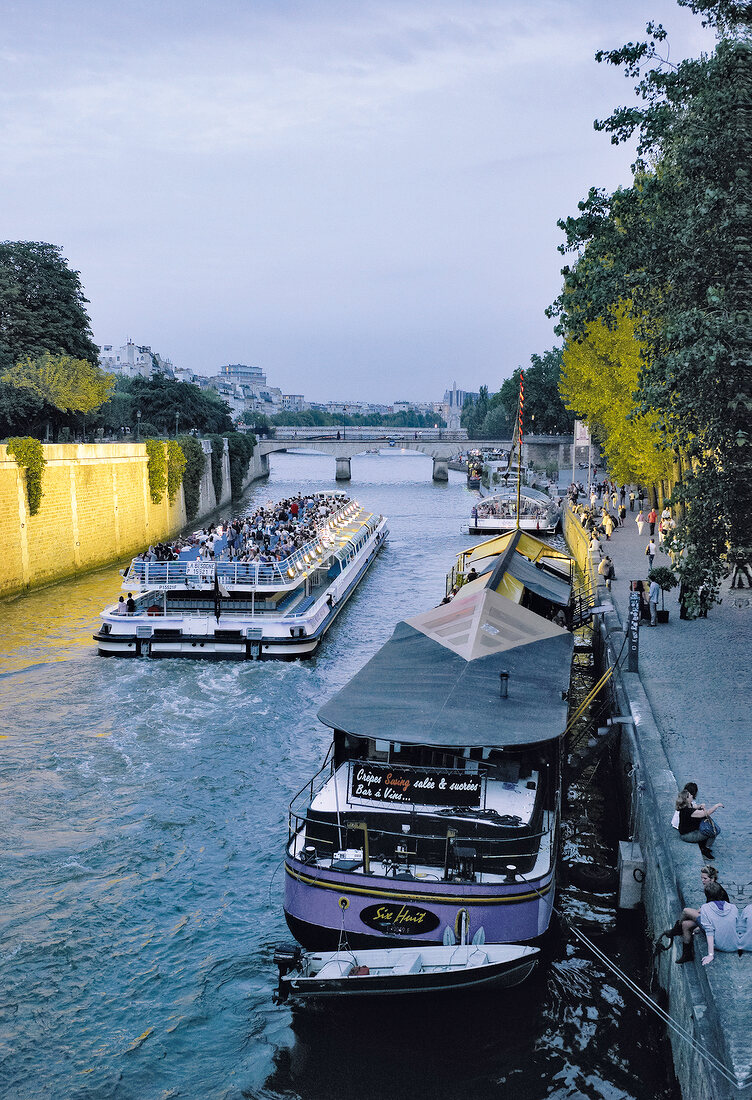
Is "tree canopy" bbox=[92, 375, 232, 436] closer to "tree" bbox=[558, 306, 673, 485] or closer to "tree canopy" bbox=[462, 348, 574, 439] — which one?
"tree canopy" bbox=[462, 348, 574, 439]

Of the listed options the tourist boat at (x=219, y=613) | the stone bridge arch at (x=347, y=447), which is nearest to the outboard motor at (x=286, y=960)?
the tourist boat at (x=219, y=613)

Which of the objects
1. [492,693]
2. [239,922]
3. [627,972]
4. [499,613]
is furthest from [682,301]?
[239,922]

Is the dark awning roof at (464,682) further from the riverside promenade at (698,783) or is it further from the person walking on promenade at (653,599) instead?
the person walking on promenade at (653,599)

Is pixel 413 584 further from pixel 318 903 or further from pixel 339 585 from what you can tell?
pixel 318 903

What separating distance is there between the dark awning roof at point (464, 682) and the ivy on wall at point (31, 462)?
20.7 m

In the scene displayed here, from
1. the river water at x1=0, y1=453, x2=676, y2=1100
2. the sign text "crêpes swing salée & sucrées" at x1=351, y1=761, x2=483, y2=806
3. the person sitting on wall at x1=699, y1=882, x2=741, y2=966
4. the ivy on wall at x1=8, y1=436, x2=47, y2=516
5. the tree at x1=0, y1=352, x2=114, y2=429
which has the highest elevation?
the tree at x1=0, y1=352, x2=114, y2=429

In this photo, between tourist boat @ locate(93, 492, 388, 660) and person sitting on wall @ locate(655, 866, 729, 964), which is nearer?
person sitting on wall @ locate(655, 866, 729, 964)

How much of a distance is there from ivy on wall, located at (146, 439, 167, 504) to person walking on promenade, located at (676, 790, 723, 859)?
126 ft

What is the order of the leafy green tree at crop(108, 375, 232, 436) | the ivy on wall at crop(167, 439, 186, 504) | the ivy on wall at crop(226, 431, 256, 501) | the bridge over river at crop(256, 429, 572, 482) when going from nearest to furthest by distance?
the ivy on wall at crop(167, 439, 186, 504)
the ivy on wall at crop(226, 431, 256, 501)
the leafy green tree at crop(108, 375, 232, 436)
the bridge over river at crop(256, 429, 572, 482)

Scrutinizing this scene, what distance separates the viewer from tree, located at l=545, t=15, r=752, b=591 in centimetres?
1274

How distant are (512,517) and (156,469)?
1744 cm

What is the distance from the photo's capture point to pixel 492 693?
35.4 ft

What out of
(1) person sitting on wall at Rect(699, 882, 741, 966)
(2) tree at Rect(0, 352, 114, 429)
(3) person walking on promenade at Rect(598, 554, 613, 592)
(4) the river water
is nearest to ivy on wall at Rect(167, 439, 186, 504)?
(2) tree at Rect(0, 352, 114, 429)

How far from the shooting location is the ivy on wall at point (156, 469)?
45125mm
